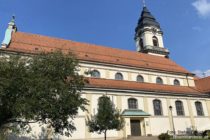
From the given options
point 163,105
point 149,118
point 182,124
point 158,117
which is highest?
point 163,105

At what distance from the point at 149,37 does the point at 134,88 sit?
23.8 m

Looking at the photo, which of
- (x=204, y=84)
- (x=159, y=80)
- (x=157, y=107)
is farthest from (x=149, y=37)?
(x=157, y=107)

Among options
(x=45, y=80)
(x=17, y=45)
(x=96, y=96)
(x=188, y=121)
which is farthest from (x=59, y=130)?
(x=188, y=121)

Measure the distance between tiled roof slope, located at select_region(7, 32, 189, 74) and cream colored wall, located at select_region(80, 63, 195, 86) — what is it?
85 cm

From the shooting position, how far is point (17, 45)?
2959 cm

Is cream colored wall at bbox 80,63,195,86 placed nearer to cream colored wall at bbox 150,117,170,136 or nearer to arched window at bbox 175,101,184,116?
arched window at bbox 175,101,184,116

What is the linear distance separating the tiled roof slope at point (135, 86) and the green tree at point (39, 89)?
12.1 metres

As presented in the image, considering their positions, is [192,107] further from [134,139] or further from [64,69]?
[64,69]

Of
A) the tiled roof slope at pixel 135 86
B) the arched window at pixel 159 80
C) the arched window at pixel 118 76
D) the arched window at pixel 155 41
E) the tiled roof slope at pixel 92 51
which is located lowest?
the tiled roof slope at pixel 135 86

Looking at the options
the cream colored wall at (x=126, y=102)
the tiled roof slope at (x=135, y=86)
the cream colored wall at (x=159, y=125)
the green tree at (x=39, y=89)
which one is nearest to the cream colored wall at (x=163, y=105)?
the cream colored wall at (x=159, y=125)

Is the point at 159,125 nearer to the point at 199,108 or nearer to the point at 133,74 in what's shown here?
the point at 133,74

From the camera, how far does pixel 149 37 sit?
51.8 metres

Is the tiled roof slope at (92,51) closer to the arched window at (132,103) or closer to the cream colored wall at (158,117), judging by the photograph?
the cream colored wall at (158,117)

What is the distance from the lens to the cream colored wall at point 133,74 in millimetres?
32441
